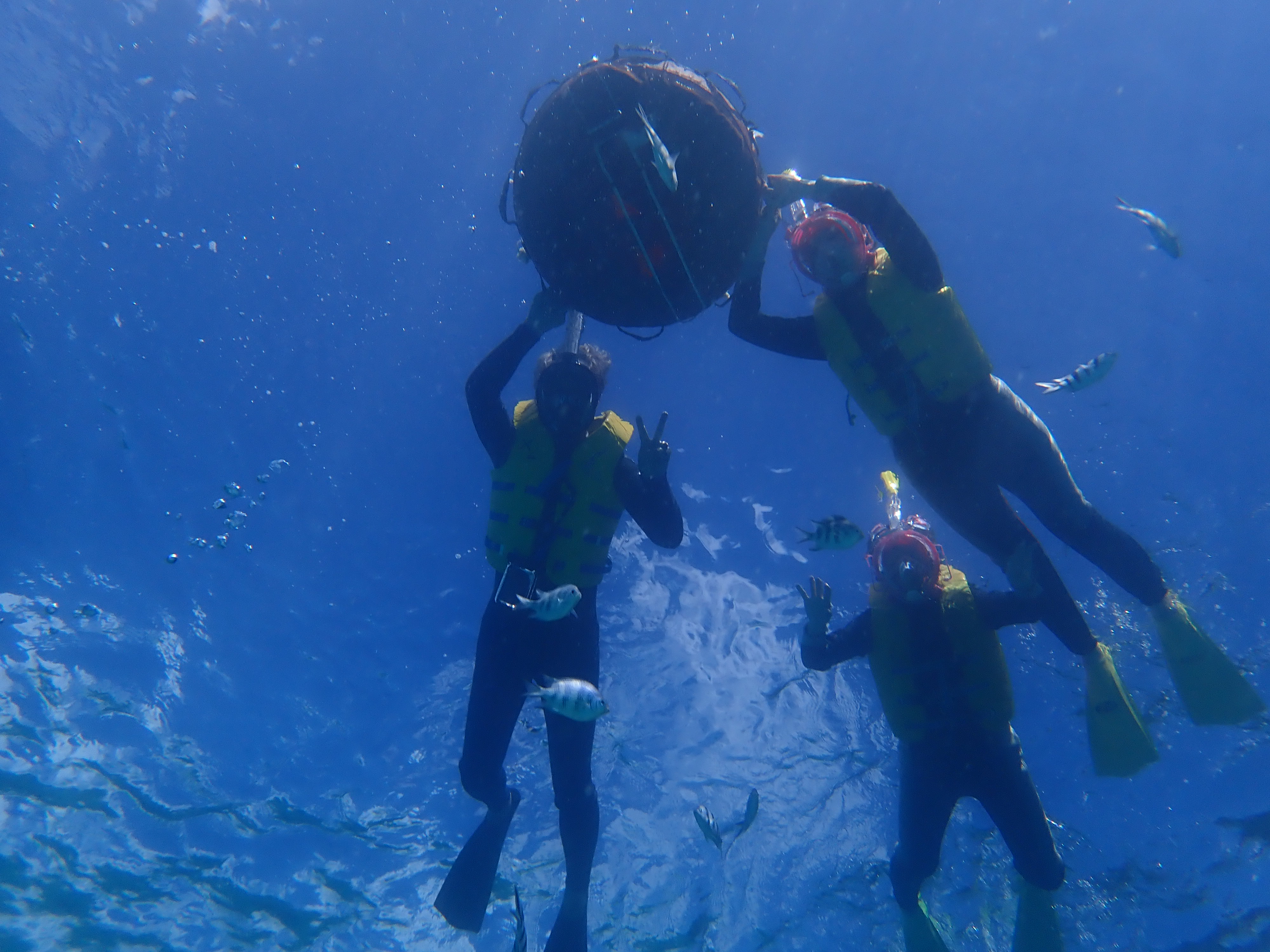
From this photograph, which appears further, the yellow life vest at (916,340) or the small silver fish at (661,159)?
the yellow life vest at (916,340)

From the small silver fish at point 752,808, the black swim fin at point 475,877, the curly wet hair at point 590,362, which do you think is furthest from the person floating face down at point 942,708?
the small silver fish at point 752,808

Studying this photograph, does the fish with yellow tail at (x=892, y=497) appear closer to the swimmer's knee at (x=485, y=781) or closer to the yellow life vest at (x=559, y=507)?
the yellow life vest at (x=559, y=507)

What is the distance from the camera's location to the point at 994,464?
628 centimetres

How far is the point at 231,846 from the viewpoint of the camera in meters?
17.5

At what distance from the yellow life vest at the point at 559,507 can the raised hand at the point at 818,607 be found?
6.82ft

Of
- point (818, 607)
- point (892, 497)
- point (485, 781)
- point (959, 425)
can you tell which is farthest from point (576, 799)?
point (892, 497)

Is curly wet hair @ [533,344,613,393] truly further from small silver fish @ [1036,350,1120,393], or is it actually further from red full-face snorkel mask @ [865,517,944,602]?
small silver fish @ [1036,350,1120,393]

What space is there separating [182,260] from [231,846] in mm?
15299

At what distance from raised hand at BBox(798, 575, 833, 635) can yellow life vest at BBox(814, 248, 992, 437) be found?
1.79m

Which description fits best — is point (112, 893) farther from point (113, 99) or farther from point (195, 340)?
point (113, 99)

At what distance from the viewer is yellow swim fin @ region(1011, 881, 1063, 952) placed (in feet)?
22.8

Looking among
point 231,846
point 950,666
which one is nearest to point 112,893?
point 231,846

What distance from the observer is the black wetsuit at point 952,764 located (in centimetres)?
671

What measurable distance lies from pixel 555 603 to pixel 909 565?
3.88 m
